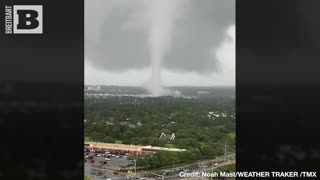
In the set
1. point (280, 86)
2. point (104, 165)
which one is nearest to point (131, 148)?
point (104, 165)

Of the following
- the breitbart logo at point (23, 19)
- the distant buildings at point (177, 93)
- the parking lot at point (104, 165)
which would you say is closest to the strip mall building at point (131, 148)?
the parking lot at point (104, 165)

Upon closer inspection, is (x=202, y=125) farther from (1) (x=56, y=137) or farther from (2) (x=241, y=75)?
(1) (x=56, y=137)

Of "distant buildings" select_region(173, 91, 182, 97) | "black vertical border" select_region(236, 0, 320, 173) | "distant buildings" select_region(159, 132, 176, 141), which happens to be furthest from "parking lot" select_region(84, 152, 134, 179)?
"black vertical border" select_region(236, 0, 320, 173)

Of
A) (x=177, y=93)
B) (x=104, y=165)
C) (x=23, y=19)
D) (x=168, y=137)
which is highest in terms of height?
(x=23, y=19)

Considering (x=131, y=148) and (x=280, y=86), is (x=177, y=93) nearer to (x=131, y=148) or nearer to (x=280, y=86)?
(x=131, y=148)

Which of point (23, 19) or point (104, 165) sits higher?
point (23, 19)

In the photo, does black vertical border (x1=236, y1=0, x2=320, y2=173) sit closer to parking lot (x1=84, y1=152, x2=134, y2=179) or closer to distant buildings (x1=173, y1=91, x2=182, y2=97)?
distant buildings (x1=173, y1=91, x2=182, y2=97)

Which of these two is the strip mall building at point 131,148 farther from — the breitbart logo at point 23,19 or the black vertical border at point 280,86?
the breitbart logo at point 23,19

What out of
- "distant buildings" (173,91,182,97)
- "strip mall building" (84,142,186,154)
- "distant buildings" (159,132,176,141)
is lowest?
"strip mall building" (84,142,186,154)
